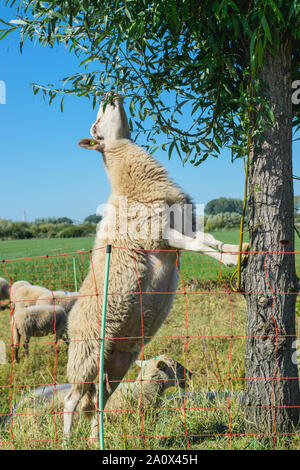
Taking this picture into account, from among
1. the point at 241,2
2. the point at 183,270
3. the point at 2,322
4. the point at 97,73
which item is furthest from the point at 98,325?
the point at 183,270

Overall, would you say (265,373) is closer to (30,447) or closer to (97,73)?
(30,447)

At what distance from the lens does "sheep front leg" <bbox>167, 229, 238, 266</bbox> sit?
2998mm

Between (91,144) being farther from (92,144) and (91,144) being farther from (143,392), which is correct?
(143,392)

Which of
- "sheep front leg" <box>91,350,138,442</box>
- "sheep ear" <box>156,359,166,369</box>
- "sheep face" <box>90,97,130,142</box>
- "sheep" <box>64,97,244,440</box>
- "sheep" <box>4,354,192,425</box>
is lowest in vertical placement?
"sheep" <box>4,354,192,425</box>

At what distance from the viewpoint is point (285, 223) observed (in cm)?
308

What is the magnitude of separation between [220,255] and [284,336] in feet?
2.63

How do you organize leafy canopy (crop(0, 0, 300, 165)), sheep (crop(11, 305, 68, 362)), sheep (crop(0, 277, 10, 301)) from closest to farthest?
leafy canopy (crop(0, 0, 300, 165))
sheep (crop(11, 305, 68, 362))
sheep (crop(0, 277, 10, 301))

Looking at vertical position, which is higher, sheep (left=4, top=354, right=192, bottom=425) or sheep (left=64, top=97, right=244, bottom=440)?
sheep (left=64, top=97, right=244, bottom=440)

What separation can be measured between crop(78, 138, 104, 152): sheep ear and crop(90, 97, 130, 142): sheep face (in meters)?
0.07

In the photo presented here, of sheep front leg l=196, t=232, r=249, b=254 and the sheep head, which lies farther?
the sheep head

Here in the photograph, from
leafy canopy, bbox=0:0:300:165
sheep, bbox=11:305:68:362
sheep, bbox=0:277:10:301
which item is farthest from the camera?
sheep, bbox=0:277:10:301

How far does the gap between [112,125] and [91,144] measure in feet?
0.92

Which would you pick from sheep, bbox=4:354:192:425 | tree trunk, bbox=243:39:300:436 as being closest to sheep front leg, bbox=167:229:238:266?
tree trunk, bbox=243:39:300:436

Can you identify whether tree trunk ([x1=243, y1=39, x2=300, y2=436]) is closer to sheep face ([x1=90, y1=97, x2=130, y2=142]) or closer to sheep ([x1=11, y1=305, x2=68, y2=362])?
sheep face ([x1=90, y1=97, x2=130, y2=142])
